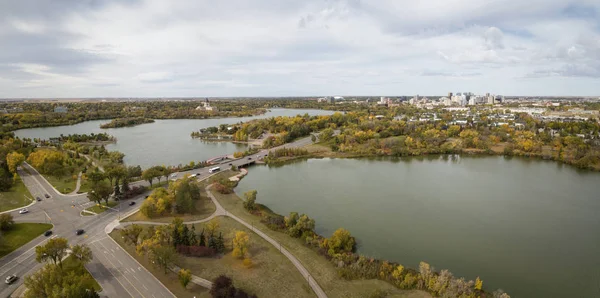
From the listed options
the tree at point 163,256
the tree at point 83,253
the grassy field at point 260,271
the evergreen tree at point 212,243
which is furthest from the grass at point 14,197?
the evergreen tree at point 212,243

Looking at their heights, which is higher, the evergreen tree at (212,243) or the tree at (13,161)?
the tree at (13,161)

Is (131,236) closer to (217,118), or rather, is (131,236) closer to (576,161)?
(576,161)

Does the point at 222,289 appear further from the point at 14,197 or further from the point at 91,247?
the point at 14,197

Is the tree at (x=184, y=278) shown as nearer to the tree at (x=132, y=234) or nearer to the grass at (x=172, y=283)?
the grass at (x=172, y=283)

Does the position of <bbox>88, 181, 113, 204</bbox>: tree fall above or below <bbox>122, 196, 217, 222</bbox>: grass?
above

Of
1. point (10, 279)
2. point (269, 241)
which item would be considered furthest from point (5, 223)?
point (269, 241)

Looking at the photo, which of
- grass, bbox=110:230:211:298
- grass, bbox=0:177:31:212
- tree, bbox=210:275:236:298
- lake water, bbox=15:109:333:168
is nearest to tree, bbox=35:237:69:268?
grass, bbox=110:230:211:298

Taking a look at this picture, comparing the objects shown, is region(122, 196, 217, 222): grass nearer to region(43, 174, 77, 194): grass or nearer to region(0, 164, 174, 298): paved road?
region(0, 164, 174, 298): paved road

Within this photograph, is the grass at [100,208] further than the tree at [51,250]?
Yes
